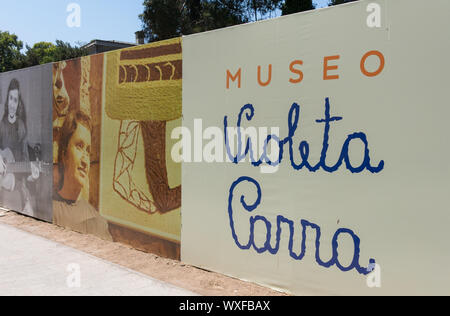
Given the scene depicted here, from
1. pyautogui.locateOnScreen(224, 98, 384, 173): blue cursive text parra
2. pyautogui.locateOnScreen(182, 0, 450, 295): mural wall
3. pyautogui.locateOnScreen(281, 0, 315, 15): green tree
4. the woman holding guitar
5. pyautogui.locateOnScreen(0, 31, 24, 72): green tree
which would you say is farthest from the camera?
pyautogui.locateOnScreen(0, 31, 24, 72): green tree

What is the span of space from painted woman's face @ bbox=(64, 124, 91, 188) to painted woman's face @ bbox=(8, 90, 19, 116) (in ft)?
7.21

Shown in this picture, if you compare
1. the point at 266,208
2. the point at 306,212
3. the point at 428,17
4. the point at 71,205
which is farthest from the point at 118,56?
the point at 428,17

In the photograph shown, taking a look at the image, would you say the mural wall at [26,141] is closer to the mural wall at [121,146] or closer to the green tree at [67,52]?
the mural wall at [121,146]

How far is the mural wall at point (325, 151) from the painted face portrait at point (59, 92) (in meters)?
3.08

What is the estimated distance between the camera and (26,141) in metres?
7.88

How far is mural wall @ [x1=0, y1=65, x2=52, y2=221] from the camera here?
7.40 meters

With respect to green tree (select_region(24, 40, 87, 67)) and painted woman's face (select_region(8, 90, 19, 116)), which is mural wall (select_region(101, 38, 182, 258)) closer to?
painted woman's face (select_region(8, 90, 19, 116))

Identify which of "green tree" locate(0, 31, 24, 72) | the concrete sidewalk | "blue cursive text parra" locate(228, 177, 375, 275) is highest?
"green tree" locate(0, 31, 24, 72)

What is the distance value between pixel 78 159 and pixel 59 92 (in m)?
1.34

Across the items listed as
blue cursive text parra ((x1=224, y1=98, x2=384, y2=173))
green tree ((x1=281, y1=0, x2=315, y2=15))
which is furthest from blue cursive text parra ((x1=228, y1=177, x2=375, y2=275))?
green tree ((x1=281, y1=0, x2=315, y2=15))

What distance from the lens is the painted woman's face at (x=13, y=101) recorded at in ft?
26.6

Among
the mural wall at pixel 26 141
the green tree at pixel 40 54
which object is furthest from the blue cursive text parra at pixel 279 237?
the green tree at pixel 40 54

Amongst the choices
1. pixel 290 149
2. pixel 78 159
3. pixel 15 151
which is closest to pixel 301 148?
pixel 290 149
